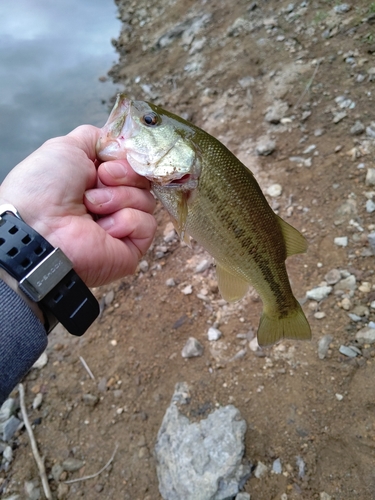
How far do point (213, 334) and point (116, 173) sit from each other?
6.35 ft

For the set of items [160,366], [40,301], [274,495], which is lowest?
[274,495]

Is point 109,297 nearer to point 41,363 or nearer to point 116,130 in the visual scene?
point 41,363

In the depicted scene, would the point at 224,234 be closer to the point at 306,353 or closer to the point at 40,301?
the point at 40,301

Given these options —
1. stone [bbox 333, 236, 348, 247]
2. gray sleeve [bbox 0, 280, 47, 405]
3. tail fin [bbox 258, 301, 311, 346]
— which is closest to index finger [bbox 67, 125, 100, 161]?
gray sleeve [bbox 0, 280, 47, 405]

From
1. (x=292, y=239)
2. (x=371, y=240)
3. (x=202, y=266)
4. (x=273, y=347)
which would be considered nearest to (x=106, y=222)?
(x=292, y=239)

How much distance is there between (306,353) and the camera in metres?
3.23

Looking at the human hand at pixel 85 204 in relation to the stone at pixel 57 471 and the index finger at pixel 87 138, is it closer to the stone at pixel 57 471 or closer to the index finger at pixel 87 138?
the index finger at pixel 87 138

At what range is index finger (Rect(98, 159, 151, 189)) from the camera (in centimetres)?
234

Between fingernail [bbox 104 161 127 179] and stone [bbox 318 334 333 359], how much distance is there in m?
2.10

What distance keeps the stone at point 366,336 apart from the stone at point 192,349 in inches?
52.8

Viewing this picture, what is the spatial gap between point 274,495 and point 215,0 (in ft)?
31.5

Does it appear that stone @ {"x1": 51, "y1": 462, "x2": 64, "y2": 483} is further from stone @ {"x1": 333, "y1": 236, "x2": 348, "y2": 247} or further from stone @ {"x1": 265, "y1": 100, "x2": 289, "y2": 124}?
stone @ {"x1": 265, "y1": 100, "x2": 289, "y2": 124}

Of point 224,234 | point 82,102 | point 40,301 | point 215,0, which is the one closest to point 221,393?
point 224,234

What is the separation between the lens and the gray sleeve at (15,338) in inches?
71.1
